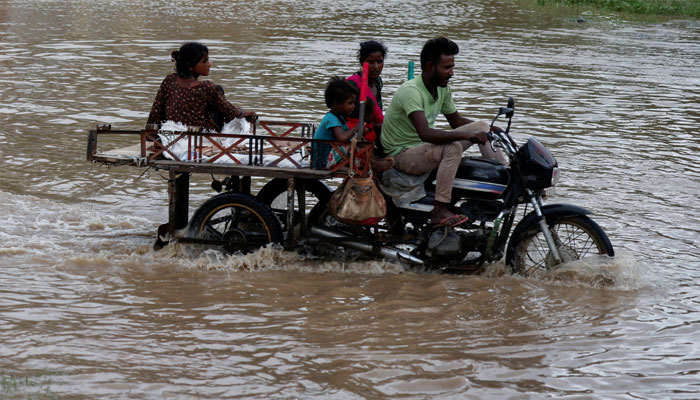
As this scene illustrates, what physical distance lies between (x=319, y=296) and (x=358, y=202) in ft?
2.29

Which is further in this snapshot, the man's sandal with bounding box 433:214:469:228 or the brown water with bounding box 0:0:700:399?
the man's sandal with bounding box 433:214:469:228

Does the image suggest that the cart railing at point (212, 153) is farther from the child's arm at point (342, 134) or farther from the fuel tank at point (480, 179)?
the fuel tank at point (480, 179)

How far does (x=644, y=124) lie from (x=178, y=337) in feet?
31.7

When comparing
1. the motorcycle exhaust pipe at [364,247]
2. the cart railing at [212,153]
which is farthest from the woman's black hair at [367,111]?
the motorcycle exhaust pipe at [364,247]

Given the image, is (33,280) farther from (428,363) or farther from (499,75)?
(499,75)

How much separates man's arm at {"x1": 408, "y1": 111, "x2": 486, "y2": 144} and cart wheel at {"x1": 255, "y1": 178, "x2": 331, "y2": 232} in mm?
973

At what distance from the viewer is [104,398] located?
4.36 m

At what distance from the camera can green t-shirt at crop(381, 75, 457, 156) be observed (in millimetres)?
6359

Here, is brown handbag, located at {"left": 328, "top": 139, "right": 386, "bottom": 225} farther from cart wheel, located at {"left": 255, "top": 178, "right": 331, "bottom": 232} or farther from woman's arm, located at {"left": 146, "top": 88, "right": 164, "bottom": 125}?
woman's arm, located at {"left": 146, "top": 88, "right": 164, "bottom": 125}

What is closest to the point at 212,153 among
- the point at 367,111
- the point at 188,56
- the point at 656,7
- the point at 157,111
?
the point at 157,111

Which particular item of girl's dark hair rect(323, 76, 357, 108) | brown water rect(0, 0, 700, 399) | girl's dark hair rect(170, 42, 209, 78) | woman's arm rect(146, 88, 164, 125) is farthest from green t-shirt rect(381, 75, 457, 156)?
woman's arm rect(146, 88, 164, 125)

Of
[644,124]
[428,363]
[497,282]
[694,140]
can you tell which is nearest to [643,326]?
[497,282]

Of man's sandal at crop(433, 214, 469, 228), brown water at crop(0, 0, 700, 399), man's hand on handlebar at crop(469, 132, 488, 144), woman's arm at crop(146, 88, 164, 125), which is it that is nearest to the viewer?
brown water at crop(0, 0, 700, 399)

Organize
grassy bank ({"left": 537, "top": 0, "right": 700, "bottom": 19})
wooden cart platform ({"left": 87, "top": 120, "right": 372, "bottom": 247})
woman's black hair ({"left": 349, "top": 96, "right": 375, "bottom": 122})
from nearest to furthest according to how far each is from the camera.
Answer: wooden cart platform ({"left": 87, "top": 120, "right": 372, "bottom": 247}) → woman's black hair ({"left": 349, "top": 96, "right": 375, "bottom": 122}) → grassy bank ({"left": 537, "top": 0, "right": 700, "bottom": 19})
